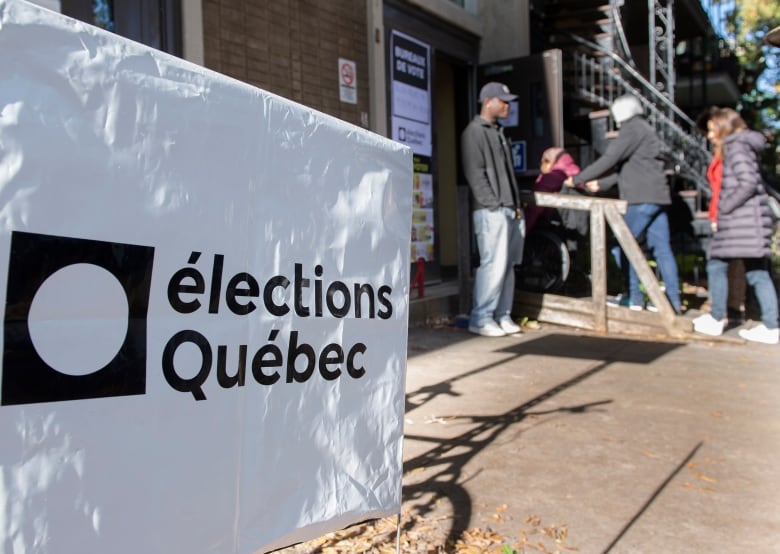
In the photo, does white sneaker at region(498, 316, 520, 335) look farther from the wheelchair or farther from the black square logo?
the black square logo

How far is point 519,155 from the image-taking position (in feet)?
32.1

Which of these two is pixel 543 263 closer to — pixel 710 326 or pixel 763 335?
pixel 710 326

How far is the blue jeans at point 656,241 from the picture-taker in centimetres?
711

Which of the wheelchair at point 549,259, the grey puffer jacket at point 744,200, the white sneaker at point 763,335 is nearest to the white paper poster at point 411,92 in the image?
the wheelchair at point 549,259

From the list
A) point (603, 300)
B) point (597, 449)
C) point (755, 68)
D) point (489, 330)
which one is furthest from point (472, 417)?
point (755, 68)

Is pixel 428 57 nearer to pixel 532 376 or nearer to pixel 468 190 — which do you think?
pixel 468 190

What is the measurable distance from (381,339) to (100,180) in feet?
3.17

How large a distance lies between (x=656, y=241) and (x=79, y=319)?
6.51 m

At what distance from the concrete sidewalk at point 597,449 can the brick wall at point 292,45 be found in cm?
255

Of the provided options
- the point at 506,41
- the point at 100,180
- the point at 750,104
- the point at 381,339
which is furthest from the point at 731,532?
the point at 750,104

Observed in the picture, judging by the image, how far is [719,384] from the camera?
16.9ft

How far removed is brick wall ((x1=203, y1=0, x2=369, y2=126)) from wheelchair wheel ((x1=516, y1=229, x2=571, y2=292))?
221 cm

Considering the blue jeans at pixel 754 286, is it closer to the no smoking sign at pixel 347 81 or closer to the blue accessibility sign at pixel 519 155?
the blue accessibility sign at pixel 519 155

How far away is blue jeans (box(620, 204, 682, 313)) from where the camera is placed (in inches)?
280
